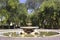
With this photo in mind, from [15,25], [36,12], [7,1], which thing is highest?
[7,1]

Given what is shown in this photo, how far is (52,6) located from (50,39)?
16607 millimetres

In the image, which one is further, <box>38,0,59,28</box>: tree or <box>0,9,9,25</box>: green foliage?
<box>38,0,59,28</box>: tree

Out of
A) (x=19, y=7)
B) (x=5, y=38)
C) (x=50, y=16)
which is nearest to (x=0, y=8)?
(x=19, y=7)

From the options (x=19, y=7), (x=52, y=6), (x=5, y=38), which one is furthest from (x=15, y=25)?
(x=5, y=38)

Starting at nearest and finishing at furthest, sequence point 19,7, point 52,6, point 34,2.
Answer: point 52,6
point 19,7
point 34,2

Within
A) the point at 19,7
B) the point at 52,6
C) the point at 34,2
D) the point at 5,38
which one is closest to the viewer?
the point at 5,38

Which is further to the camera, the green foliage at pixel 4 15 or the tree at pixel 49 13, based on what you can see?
the tree at pixel 49 13

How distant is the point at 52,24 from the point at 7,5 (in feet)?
26.8

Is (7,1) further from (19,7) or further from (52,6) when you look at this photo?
(52,6)

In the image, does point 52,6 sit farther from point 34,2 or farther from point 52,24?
point 34,2

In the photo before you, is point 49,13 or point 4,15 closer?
point 4,15

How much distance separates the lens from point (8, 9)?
25062 mm

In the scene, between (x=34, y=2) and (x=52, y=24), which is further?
(x=34, y=2)

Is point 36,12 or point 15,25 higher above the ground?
point 36,12
